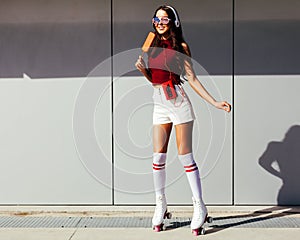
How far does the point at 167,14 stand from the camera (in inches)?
159

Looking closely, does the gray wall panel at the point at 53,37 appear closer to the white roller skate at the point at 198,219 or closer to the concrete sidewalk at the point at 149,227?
the concrete sidewalk at the point at 149,227

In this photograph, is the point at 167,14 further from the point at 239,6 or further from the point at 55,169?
the point at 55,169

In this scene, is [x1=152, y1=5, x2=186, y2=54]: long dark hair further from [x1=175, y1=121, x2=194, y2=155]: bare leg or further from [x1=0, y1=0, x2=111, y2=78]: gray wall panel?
[x1=0, y1=0, x2=111, y2=78]: gray wall panel

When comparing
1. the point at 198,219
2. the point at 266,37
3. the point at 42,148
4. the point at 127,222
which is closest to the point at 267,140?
the point at 266,37

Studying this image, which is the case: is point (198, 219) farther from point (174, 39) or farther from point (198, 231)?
point (174, 39)

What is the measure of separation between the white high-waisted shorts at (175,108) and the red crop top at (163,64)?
0.08 metres

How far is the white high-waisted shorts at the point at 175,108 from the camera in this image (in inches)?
164

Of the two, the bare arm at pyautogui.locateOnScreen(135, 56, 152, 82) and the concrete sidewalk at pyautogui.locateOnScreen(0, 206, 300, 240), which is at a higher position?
the bare arm at pyautogui.locateOnScreen(135, 56, 152, 82)

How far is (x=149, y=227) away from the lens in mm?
4434

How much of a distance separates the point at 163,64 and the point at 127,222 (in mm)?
1478

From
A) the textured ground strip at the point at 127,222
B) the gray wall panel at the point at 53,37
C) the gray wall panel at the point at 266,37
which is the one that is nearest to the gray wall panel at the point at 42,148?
the gray wall panel at the point at 53,37

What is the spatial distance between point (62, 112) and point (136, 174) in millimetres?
969

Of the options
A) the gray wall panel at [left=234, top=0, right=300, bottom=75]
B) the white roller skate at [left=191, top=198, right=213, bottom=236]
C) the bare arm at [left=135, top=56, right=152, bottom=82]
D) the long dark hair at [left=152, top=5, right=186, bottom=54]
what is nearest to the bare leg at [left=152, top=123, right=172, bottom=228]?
the white roller skate at [left=191, top=198, right=213, bottom=236]

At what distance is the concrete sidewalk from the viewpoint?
4180 mm
